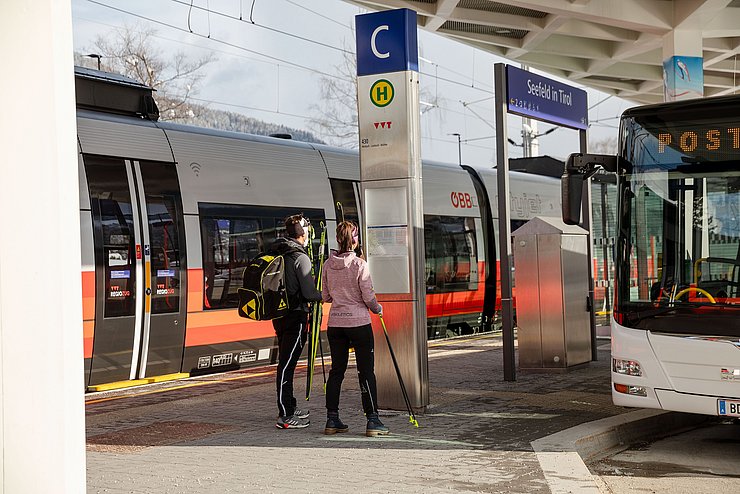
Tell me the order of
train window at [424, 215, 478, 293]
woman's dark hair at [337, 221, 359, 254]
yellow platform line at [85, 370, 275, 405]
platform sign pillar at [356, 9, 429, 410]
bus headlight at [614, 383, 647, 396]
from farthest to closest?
1. train window at [424, 215, 478, 293]
2. yellow platform line at [85, 370, 275, 405]
3. platform sign pillar at [356, 9, 429, 410]
4. woman's dark hair at [337, 221, 359, 254]
5. bus headlight at [614, 383, 647, 396]

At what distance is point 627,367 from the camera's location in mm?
8016

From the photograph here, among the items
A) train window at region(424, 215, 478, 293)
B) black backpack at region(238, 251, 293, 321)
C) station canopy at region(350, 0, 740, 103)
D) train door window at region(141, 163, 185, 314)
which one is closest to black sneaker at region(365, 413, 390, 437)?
black backpack at region(238, 251, 293, 321)

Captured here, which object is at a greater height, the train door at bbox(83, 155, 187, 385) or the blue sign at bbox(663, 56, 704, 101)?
the blue sign at bbox(663, 56, 704, 101)

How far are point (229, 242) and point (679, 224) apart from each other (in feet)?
20.4

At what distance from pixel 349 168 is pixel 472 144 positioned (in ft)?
112

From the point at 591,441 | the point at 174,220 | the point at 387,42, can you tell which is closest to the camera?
the point at 591,441

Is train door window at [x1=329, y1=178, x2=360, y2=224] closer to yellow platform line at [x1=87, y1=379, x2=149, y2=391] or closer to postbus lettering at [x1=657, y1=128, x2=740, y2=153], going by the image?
yellow platform line at [x1=87, y1=379, x2=149, y2=391]

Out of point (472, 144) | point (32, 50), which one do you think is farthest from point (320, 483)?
point (472, 144)

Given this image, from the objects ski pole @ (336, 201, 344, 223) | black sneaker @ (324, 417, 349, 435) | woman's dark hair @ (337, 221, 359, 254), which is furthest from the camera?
ski pole @ (336, 201, 344, 223)

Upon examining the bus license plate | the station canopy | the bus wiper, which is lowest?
the bus license plate

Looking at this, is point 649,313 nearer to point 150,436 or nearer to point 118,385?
point 150,436

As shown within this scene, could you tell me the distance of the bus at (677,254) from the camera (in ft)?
24.8

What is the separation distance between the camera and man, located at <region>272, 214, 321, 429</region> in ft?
27.8

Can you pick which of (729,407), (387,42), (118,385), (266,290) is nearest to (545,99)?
(387,42)
